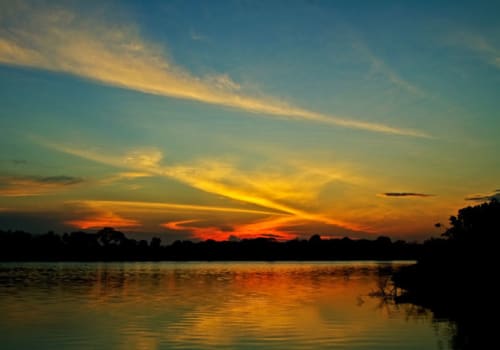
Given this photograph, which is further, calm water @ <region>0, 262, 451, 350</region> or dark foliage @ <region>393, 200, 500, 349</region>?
dark foliage @ <region>393, 200, 500, 349</region>

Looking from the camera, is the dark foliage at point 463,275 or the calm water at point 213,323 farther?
the dark foliage at point 463,275

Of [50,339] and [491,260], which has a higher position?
[491,260]

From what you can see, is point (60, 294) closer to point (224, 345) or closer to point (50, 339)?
point (50, 339)

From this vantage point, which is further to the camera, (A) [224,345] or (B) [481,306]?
(B) [481,306]

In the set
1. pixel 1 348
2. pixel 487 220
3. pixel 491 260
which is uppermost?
pixel 487 220

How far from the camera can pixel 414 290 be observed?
7156 cm

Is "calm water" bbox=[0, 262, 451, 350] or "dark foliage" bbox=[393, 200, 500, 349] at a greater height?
"dark foliage" bbox=[393, 200, 500, 349]

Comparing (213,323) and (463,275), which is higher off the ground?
(463,275)

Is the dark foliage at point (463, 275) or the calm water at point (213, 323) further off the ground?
the dark foliage at point (463, 275)

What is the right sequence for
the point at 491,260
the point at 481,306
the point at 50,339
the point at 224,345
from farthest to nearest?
the point at 491,260 < the point at 481,306 < the point at 50,339 < the point at 224,345

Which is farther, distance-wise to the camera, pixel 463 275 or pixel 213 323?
pixel 463 275

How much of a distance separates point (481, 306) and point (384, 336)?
1797 centimetres

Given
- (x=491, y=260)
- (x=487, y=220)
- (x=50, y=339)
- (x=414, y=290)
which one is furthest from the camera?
(x=414, y=290)

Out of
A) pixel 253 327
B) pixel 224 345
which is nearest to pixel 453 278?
pixel 253 327
